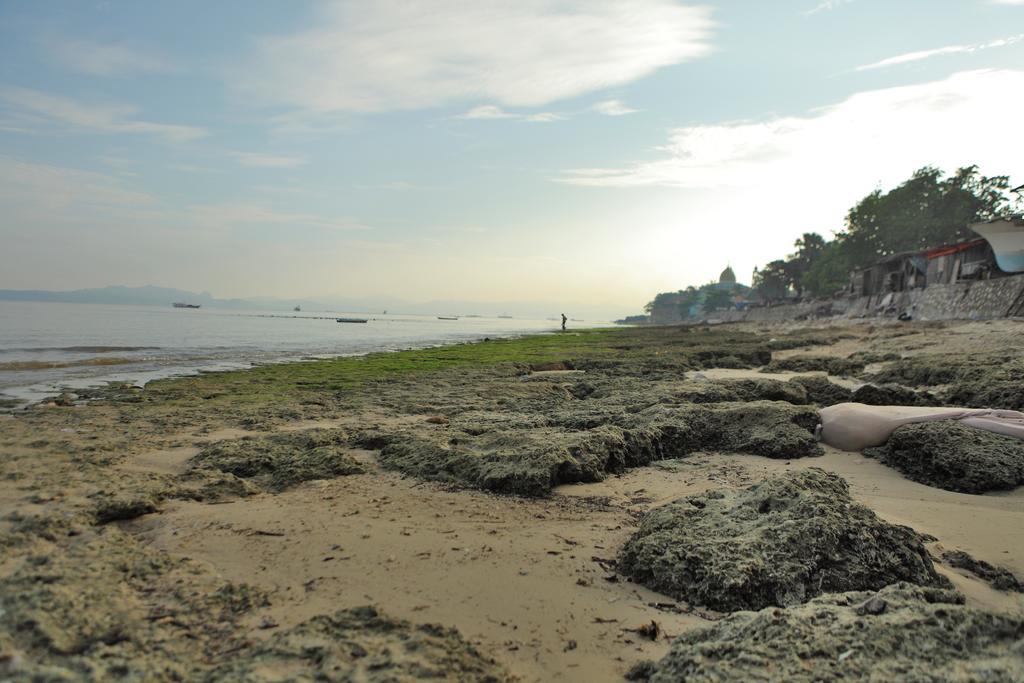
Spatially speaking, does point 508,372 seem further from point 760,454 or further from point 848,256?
point 848,256

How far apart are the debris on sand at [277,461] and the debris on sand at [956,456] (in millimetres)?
4633

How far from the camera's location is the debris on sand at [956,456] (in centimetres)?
373

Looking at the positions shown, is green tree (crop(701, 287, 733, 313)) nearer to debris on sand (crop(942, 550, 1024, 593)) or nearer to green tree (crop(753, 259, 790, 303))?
green tree (crop(753, 259, 790, 303))

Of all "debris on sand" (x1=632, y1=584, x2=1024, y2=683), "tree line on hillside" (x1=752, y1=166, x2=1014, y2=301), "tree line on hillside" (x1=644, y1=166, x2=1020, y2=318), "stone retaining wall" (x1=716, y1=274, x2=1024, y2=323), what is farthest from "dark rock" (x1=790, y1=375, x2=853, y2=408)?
"tree line on hillside" (x1=752, y1=166, x2=1014, y2=301)

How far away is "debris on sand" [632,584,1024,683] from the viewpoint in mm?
1432

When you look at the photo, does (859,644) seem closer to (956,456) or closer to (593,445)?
(593,445)

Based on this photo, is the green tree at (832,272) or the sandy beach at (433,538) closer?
the sandy beach at (433,538)

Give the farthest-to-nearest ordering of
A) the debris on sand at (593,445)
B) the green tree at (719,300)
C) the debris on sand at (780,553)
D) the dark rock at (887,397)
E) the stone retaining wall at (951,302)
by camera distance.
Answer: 1. the green tree at (719,300)
2. the stone retaining wall at (951,302)
3. the dark rock at (887,397)
4. the debris on sand at (593,445)
5. the debris on sand at (780,553)

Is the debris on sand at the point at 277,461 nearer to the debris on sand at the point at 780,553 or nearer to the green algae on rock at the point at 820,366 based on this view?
the debris on sand at the point at 780,553

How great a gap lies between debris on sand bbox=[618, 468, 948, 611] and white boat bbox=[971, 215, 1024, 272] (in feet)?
104

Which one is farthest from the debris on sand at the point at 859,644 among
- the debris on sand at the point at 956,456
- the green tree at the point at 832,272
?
the green tree at the point at 832,272

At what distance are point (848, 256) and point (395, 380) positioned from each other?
67.0 m

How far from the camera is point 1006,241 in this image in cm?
2569

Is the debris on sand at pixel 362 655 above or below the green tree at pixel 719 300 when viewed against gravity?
below
